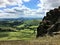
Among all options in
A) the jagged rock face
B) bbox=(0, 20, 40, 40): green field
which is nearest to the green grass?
bbox=(0, 20, 40, 40): green field

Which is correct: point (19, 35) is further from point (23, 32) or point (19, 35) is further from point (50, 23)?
point (50, 23)

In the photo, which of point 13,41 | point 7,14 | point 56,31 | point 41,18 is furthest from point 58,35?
point 7,14

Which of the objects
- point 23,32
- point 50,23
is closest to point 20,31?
point 23,32

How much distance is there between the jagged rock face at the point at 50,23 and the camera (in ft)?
32.2

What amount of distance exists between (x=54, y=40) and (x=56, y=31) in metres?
1.18

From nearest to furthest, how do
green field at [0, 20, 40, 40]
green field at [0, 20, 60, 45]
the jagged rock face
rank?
green field at [0, 20, 60, 45]
green field at [0, 20, 40, 40]
the jagged rock face

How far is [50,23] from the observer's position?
33.0 ft

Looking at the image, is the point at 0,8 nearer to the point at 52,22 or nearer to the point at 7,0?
the point at 7,0

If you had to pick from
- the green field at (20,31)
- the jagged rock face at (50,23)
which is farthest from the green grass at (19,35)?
Result: the jagged rock face at (50,23)

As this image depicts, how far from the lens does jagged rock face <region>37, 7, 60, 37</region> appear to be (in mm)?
9828

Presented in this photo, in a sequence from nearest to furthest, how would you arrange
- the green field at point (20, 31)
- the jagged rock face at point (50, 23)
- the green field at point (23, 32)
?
the green field at point (23, 32)
the green field at point (20, 31)
the jagged rock face at point (50, 23)

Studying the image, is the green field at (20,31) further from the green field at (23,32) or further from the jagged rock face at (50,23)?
the jagged rock face at (50,23)

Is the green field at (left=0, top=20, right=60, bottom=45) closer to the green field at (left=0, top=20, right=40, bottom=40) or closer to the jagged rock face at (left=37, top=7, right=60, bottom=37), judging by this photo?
the green field at (left=0, top=20, right=40, bottom=40)

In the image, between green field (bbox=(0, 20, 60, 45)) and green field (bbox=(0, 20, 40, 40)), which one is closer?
green field (bbox=(0, 20, 60, 45))
